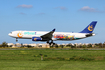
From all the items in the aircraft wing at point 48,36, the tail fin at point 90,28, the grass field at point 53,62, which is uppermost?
the tail fin at point 90,28

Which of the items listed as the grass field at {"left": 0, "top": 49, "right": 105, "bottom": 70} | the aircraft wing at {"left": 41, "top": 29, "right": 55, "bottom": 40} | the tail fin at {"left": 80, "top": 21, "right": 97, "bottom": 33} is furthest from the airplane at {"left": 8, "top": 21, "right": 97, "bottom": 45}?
the grass field at {"left": 0, "top": 49, "right": 105, "bottom": 70}

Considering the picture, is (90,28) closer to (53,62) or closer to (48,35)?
(48,35)

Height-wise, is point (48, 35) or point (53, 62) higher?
point (48, 35)

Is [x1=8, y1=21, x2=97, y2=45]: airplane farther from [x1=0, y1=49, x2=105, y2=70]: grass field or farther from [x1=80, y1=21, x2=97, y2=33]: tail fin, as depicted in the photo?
[x1=0, y1=49, x2=105, y2=70]: grass field

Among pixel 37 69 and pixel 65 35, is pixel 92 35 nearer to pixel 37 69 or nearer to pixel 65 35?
pixel 65 35

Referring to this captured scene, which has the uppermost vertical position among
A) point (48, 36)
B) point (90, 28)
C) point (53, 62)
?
point (90, 28)

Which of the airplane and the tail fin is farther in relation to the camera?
the tail fin

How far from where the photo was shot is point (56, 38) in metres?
62.0

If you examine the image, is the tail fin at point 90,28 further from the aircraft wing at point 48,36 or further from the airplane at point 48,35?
the aircraft wing at point 48,36

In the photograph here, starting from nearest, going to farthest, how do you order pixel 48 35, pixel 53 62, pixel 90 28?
pixel 53 62 < pixel 48 35 < pixel 90 28

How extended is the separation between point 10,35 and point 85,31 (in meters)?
24.7

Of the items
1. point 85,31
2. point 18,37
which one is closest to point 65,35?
point 85,31

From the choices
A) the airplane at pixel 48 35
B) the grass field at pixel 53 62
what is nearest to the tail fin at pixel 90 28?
the airplane at pixel 48 35

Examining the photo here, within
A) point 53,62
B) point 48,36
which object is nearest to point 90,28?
point 48,36
